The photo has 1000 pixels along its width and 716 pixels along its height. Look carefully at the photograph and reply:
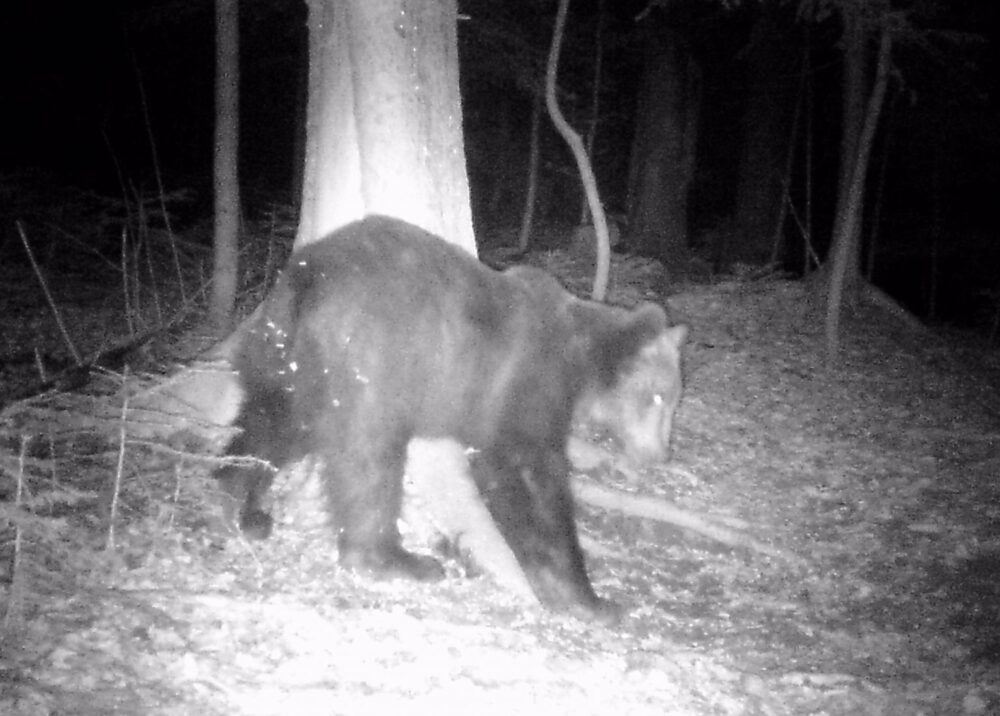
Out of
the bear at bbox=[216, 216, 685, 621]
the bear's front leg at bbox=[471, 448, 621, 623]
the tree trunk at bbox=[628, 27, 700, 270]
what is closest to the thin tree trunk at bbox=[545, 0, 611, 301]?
the bear at bbox=[216, 216, 685, 621]

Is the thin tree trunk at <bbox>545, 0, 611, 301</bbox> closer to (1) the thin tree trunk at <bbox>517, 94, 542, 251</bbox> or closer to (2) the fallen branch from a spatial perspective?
(2) the fallen branch

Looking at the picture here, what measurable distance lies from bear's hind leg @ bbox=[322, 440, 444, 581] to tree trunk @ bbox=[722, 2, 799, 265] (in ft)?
37.7

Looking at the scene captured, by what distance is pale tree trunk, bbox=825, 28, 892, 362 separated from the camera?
10609 millimetres

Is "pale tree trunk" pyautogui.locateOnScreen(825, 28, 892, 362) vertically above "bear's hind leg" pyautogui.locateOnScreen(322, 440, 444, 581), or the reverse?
"pale tree trunk" pyautogui.locateOnScreen(825, 28, 892, 362)

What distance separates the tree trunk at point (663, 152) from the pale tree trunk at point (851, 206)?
4088 millimetres

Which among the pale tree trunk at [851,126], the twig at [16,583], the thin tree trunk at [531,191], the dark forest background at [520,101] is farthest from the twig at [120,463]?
the thin tree trunk at [531,191]

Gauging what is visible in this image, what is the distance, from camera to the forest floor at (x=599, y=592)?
173 inches

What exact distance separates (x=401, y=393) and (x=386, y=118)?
194 cm

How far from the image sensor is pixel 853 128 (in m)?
12.2

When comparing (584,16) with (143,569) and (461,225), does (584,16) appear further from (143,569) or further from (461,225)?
(143,569)

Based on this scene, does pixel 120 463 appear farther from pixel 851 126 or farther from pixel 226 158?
pixel 851 126

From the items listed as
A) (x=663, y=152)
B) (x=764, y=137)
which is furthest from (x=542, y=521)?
(x=764, y=137)

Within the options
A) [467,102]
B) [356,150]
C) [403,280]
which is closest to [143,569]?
[403,280]

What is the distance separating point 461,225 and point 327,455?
210 centimetres
